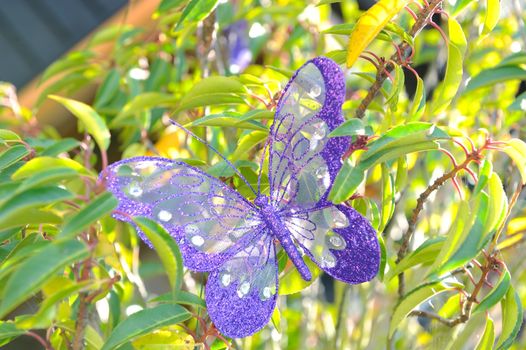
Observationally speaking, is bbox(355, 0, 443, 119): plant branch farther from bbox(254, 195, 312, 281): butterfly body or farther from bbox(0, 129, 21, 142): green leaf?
bbox(0, 129, 21, 142): green leaf

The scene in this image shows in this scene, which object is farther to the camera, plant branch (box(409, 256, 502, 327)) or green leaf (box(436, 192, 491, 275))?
plant branch (box(409, 256, 502, 327))

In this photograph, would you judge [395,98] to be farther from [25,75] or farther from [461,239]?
[25,75]

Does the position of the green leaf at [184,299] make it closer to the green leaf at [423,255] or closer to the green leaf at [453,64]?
the green leaf at [423,255]

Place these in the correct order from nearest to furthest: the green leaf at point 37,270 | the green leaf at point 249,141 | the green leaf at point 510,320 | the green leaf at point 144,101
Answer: the green leaf at point 37,270 → the green leaf at point 510,320 → the green leaf at point 249,141 → the green leaf at point 144,101

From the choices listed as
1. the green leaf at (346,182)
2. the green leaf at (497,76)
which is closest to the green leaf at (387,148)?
the green leaf at (346,182)

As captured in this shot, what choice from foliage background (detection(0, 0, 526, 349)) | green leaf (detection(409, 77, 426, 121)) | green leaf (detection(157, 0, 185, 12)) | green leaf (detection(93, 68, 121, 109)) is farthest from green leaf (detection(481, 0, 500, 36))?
green leaf (detection(93, 68, 121, 109))
